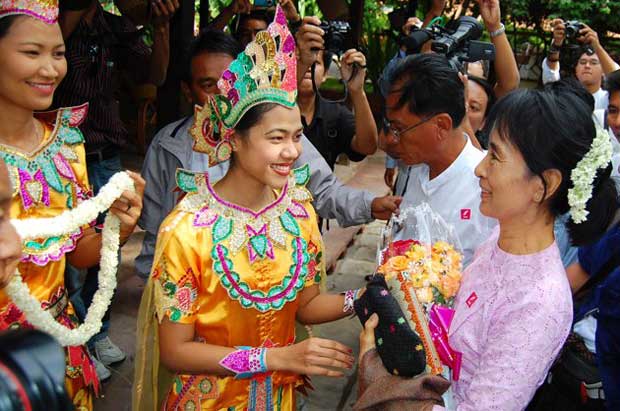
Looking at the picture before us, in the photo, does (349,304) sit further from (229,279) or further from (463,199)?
(463,199)

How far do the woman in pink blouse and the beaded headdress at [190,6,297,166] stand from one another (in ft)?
2.07

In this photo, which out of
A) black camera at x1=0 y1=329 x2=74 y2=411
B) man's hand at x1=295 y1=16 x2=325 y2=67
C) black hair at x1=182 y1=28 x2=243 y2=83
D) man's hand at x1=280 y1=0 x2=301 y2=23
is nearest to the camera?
black camera at x1=0 y1=329 x2=74 y2=411

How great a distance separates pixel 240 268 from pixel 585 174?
1.01 metres

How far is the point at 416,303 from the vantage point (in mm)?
1662

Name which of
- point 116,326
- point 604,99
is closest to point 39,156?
point 116,326

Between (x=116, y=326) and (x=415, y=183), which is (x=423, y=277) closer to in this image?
(x=415, y=183)

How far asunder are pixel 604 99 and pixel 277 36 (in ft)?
12.4

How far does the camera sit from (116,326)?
3855 millimetres

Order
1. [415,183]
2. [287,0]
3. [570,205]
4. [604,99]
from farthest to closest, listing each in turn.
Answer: [604,99] → [287,0] → [415,183] → [570,205]

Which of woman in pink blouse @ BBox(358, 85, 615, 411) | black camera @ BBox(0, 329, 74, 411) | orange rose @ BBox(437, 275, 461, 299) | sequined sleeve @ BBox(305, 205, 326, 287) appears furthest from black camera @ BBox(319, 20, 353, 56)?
black camera @ BBox(0, 329, 74, 411)

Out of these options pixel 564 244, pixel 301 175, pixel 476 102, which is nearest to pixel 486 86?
Result: pixel 476 102

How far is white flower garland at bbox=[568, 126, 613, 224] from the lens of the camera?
160 centimetres

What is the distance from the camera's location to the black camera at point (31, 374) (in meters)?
0.66

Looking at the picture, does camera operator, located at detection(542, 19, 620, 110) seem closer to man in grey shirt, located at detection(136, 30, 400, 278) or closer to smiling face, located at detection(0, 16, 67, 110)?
man in grey shirt, located at detection(136, 30, 400, 278)
